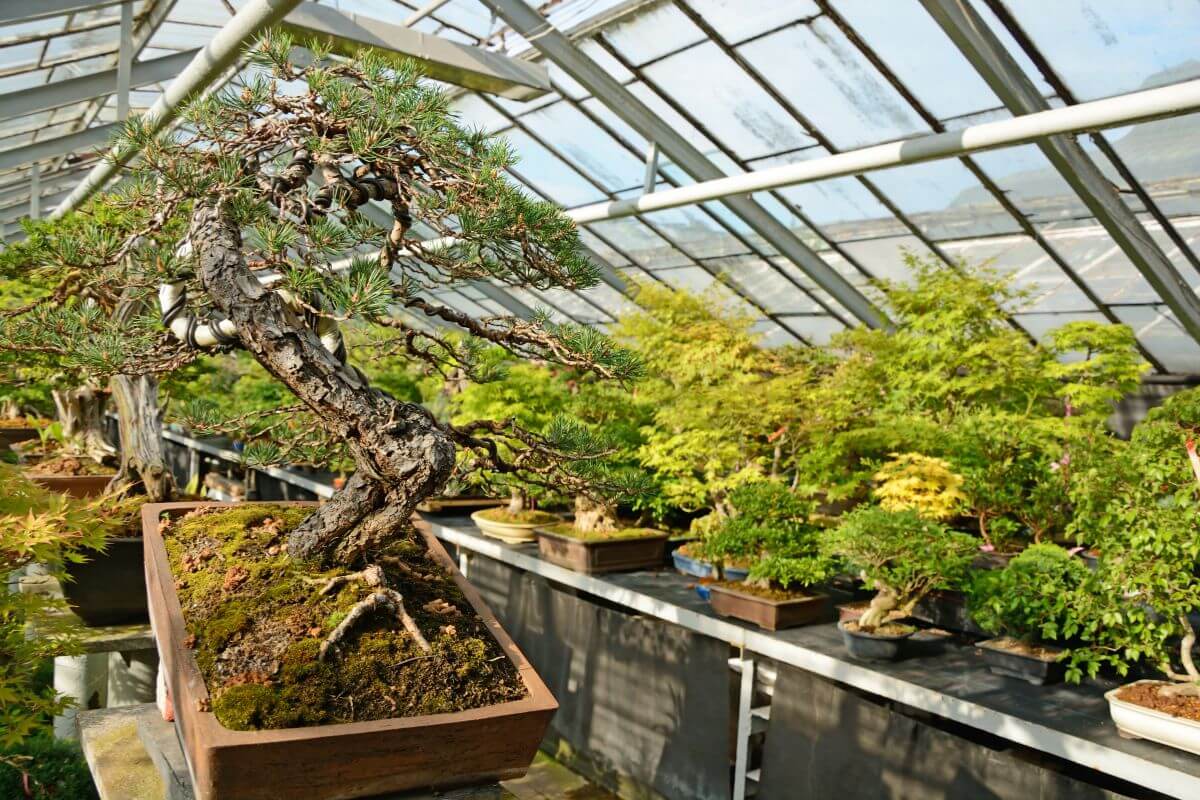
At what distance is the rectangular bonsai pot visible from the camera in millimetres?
1162

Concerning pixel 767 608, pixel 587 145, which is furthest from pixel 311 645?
pixel 587 145

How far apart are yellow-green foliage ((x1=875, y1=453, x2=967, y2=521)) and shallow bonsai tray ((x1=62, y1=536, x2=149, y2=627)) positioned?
2.70 meters

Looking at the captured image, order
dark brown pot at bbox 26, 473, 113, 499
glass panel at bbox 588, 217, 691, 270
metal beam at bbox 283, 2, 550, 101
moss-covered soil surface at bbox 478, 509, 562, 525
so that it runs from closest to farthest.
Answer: dark brown pot at bbox 26, 473, 113, 499 → metal beam at bbox 283, 2, 550, 101 → moss-covered soil surface at bbox 478, 509, 562, 525 → glass panel at bbox 588, 217, 691, 270

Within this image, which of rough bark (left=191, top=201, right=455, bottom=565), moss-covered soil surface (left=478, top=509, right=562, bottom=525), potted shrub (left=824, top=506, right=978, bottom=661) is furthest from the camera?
moss-covered soil surface (left=478, top=509, right=562, bottom=525)

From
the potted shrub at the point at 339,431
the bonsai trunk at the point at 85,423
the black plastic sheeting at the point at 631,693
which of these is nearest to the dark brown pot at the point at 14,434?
the bonsai trunk at the point at 85,423

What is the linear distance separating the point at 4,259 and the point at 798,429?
342cm

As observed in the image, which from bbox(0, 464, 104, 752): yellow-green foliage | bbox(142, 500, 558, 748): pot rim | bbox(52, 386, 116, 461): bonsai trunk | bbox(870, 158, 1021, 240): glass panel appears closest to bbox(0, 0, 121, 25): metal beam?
bbox(52, 386, 116, 461): bonsai trunk

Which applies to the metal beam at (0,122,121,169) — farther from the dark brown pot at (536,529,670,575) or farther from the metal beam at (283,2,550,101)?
the dark brown pot at (536,529,670,575)

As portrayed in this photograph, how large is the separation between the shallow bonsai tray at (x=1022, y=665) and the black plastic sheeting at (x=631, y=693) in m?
0.93

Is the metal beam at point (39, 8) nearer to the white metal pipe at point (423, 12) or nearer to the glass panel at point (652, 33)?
the white metal pipe at point (423, 12)

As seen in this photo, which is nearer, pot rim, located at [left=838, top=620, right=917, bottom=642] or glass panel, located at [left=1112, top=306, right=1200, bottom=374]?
pot rim, located at [left=838, top=620, right=917, bottom=642]

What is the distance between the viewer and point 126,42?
5102 millimetres

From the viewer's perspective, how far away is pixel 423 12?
18.7 feet

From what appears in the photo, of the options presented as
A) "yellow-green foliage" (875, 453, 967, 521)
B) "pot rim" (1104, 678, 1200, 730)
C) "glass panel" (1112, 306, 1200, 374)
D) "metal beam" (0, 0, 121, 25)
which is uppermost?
"metal beam" (0, 0, 121, 25)
